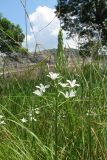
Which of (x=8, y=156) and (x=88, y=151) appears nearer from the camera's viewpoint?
(x=88, y=151)

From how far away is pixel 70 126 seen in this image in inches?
104

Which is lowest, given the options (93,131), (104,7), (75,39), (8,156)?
(8,156)

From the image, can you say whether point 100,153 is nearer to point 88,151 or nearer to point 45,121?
point 88,151

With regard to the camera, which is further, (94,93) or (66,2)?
(66,2)

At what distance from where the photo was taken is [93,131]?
93.4 inches

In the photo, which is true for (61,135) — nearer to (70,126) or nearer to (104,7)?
(70,126)

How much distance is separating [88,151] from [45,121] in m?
0.75

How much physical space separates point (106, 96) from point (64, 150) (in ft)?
1.80

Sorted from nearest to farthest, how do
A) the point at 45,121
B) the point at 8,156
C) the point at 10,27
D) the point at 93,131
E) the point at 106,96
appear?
the point at 93,131 < the point at 8,156 < the point at 106,96 < the point at 45,121 < the point at 10,27

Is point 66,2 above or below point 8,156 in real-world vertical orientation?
above

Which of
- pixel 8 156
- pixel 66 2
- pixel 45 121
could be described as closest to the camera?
pixel 8 156

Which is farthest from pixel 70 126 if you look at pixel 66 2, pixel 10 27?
pixel 10 27

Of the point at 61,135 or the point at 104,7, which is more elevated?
the point at 104,7

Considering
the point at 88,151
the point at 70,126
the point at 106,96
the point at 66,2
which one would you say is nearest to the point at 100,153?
the point at 88,151
